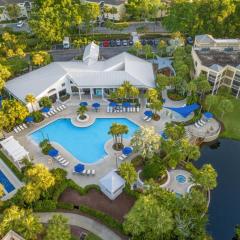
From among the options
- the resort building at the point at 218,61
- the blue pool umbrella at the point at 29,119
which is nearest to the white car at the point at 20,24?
the blue pool umbrella at the point at 29,119

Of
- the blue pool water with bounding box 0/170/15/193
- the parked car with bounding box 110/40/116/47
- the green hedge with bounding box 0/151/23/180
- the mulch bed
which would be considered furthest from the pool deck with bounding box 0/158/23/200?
the parked car with bounding box 110/40/116/47

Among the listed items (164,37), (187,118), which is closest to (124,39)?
(164,37)

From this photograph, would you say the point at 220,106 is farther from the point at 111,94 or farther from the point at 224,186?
the point at 111,94

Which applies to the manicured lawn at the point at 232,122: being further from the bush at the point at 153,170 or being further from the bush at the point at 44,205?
the bush at the point at 44,205

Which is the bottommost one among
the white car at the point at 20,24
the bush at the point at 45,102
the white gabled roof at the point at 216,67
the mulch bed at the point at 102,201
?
the mulch bed at the point at 102,201

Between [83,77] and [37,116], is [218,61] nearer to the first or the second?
[83,77]

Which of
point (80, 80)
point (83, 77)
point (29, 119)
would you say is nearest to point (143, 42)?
point (83, 77)

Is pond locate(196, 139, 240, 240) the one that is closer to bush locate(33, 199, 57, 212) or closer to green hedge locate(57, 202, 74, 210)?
green hedge locate(57, 202, 74, 210)
